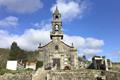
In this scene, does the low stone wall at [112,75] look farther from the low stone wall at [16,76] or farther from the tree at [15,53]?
the tree at [15,53]

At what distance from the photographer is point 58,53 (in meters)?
46.4

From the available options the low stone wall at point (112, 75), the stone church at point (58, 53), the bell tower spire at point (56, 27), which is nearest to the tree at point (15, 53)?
the stone church at point (58, 53)

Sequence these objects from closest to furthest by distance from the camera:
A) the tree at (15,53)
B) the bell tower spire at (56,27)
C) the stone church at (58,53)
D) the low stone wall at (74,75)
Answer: the low stone wall at (74,75) → the stone church at (58,53) → the tree at (15,53) → the bell tower spire at (56,27)

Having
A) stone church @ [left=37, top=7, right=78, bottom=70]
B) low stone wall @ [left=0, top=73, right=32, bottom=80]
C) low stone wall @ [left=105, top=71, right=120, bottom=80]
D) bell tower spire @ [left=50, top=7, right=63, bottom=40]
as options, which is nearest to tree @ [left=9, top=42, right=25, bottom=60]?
stone church @ [left=37, top=7, right=78, bottom=70]

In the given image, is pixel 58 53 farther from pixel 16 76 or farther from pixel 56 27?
pixel 16 76

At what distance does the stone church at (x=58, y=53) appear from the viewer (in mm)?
45525

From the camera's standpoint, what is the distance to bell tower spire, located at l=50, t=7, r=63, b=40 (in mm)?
47400

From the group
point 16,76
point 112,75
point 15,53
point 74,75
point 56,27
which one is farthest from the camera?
point 56,27

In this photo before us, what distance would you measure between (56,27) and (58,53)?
19.3ft

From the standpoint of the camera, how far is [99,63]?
43.6m

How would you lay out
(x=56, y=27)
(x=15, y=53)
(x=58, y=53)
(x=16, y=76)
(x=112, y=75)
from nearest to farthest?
(x=16, y=76) → (x=112, y=75) → (x=58, y=53) → (x=15, y=53) → (x=56, y=27)

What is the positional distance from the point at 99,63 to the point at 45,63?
1099 cm

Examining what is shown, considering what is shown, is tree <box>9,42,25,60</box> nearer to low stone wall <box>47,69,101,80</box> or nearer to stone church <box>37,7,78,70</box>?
stone church <box>37,7,78,70</box>

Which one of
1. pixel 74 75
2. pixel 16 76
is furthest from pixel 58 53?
pixel 16 76
